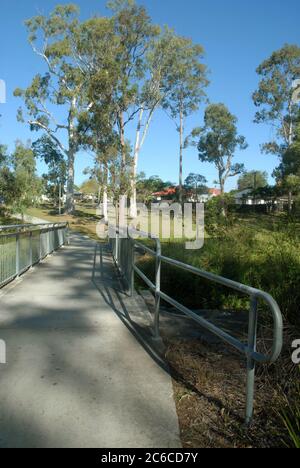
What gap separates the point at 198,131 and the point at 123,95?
2970 centimetres

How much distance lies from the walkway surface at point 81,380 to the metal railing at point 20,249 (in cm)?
123

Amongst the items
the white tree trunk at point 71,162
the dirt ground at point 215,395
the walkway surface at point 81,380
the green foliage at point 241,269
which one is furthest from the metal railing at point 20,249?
the white tree trunk at point 71,162

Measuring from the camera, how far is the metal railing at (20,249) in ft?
24.2

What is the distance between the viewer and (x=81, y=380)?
346 cm

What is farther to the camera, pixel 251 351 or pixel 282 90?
pixel 282 90

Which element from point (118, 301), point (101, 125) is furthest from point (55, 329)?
point (101, 125)

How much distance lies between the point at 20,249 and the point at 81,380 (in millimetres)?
5704

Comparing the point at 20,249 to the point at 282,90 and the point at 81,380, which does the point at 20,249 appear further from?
the point at 282,90

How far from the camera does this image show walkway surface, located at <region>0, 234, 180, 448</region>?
8.79 feet

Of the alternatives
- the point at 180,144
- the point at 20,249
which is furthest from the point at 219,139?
the point at 20,249

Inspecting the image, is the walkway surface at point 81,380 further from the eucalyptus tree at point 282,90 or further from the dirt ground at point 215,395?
the eucalyptus tree at point 282,90

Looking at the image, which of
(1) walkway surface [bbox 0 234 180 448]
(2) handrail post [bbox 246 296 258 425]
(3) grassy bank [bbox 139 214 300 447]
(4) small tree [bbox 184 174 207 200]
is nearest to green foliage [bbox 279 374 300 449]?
(3) grassy bank [bbox 139 214 300 447]

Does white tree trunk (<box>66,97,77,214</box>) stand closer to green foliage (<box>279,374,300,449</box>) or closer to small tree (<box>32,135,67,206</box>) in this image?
small tree (<box>32,135,67,206</box>)

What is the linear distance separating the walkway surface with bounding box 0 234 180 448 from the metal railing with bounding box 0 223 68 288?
1230mm
